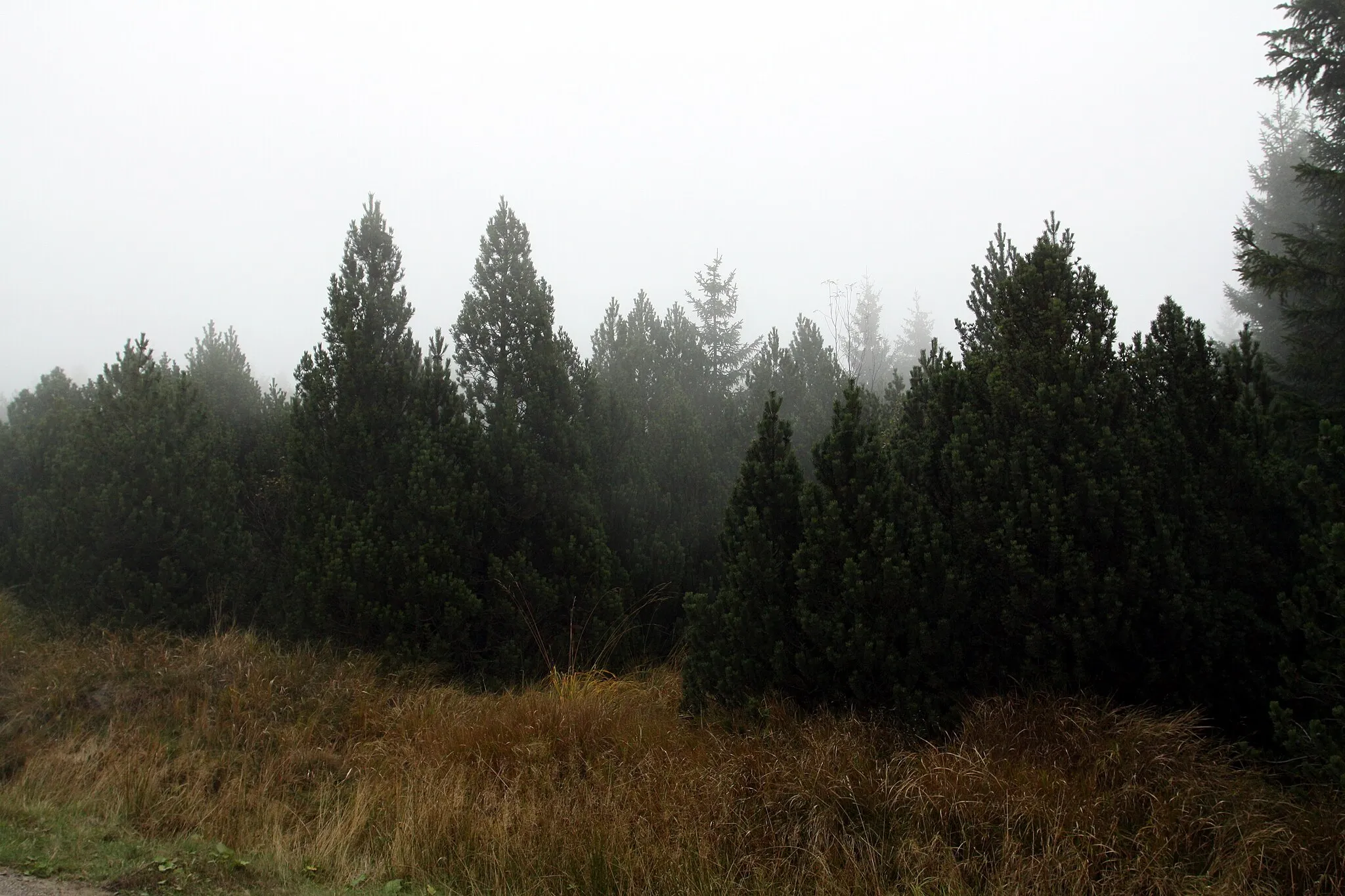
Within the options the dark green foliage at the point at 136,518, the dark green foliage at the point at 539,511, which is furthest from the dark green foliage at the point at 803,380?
the dark green foliage at the point at 136,518

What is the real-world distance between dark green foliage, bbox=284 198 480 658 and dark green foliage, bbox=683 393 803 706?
2982mm

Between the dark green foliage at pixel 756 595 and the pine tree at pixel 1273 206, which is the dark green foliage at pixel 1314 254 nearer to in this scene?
the dark green foliage at pixel 756 595

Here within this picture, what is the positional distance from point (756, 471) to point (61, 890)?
474cm

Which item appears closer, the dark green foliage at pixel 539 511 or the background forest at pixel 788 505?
the background forest at pixel 788 505

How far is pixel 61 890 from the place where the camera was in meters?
3.79

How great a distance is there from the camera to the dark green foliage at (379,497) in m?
7.37

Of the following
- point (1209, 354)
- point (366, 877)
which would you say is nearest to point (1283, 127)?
point (1209, 354)

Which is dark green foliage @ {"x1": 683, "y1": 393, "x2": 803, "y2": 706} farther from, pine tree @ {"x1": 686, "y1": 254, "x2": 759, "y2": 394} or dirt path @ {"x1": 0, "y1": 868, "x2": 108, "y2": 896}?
pine tree @ {"x1": 686, "y1": 254, "x2": 759, "y2": 394}

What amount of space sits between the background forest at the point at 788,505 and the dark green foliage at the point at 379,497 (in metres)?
0.04

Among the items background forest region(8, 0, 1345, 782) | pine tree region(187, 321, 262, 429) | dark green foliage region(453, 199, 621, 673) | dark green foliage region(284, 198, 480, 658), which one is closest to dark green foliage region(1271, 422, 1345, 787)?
background forest region(8, 0, 1345, 782)

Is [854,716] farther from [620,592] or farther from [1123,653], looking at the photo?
[620,592]

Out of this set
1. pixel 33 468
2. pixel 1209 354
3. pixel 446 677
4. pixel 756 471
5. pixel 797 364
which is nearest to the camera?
pixel 1209 354

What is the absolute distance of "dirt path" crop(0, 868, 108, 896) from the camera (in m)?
3.75

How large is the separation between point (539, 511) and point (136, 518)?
4.52 metres
